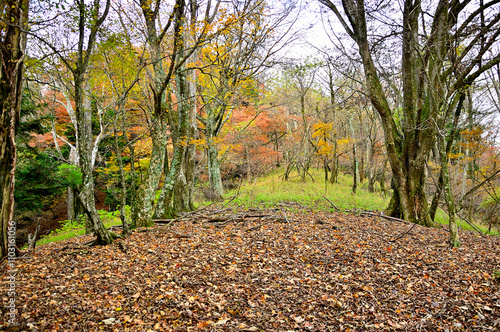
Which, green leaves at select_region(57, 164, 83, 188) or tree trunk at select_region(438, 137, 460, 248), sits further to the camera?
green leaves at select_region(57, 164, 83, 188)

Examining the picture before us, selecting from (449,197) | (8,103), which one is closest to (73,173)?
(8,103)

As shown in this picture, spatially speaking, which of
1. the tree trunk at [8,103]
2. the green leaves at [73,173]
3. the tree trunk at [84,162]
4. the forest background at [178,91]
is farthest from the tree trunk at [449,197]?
the green leaves at [73,173]

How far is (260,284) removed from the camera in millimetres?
4266

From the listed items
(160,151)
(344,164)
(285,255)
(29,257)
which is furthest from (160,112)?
(344,164)

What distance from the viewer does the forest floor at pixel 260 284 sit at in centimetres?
325

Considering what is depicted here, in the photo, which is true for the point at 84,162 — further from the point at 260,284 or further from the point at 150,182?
the point at 260,284

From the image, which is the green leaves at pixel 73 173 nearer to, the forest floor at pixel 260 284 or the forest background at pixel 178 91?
the forest background at pixel 178 91

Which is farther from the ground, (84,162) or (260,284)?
(84,162)

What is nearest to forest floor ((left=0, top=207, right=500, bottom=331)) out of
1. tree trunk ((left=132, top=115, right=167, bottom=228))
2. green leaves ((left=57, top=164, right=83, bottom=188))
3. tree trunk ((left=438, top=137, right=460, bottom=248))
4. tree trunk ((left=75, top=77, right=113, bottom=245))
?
tree trunk ((left=438, top=137, right=460, bottom=248))

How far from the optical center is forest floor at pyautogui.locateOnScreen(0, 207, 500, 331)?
325 centimetres

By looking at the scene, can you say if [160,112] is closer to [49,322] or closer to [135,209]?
[135,209]

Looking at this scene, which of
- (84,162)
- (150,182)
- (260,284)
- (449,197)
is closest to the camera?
(260,284)

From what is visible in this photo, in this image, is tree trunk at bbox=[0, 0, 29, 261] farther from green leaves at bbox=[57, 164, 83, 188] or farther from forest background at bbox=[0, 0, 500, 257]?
green leaves at bbox=[57, 164, 83, 188]

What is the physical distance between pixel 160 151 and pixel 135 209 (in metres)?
1.63
